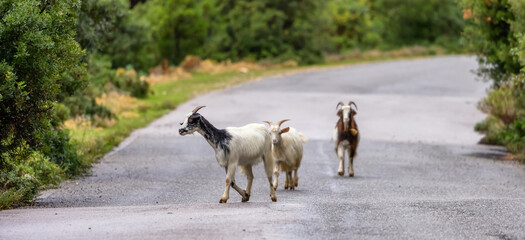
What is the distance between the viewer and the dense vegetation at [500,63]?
24547 millimetres

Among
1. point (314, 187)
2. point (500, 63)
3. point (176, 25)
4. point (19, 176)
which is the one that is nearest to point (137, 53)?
point (176, 25)

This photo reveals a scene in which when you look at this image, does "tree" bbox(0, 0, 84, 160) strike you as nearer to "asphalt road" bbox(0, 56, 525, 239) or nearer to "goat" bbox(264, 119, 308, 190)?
"asphalt road" bbox(0, 56, 525, 239)

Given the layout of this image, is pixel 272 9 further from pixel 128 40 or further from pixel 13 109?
pixel 13 109

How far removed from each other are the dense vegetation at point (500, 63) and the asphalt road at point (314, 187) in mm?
728

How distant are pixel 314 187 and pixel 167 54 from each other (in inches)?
1575

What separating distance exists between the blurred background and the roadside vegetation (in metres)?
0.03

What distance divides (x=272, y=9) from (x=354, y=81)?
34.4 ft

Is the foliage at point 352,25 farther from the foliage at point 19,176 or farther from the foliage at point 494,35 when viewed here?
the foliage at point 19,176

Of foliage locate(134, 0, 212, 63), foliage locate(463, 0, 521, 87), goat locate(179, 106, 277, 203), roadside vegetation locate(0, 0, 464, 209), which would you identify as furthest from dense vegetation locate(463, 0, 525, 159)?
foliage locate(134, 0, 212, 63)

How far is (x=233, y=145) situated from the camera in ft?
42.7

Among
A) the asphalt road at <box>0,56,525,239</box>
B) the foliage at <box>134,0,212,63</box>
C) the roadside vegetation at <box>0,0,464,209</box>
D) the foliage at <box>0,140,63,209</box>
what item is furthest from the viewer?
the foliage at <box>134,0,212,63</box>

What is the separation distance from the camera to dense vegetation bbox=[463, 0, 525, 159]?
24.5 m

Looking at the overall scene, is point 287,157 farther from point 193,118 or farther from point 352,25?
point 352,25

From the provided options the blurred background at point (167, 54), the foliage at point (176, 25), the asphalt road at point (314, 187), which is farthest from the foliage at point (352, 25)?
the asphalt road at point (314, 187)
